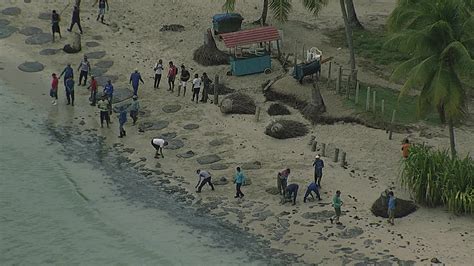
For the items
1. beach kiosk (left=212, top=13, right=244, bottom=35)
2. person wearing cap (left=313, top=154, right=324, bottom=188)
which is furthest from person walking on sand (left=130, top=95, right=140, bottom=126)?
person wearing cap (left=313, top=154, right=324, bottom=188)

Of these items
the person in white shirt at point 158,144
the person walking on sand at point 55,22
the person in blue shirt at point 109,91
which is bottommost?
the person in white shirt at point 158,144

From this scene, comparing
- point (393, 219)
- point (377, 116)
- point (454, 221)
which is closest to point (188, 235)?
point (393, 219)

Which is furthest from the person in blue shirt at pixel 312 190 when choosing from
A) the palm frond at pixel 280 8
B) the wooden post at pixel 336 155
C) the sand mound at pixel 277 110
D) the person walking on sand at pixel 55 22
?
the person walking on sand at pixel 55 22

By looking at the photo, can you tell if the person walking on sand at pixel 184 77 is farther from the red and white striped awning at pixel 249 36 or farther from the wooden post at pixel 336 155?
the wooden post at pixel 336 155

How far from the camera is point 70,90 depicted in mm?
36844

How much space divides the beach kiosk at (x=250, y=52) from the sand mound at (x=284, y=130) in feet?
18.9

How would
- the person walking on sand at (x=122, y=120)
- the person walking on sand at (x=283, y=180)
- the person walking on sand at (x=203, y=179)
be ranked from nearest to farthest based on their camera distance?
the person walking on sand at (x=283, y=180)
the person walking on sand at (x=203, y=179)
the person walking on sand at (x=122, y=120)

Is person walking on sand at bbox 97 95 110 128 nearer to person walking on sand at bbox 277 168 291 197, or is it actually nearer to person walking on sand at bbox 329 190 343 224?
person walking on sand at bbox 277 168 291 197

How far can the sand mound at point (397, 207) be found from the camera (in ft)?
90.8

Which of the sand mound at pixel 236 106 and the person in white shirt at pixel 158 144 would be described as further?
the sand mound at pixel 236 106

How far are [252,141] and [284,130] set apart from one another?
127 centimetres

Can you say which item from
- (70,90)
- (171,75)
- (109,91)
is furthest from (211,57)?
(70,90)

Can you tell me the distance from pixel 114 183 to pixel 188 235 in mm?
4703

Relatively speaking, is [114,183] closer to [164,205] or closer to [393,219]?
[164,205]
